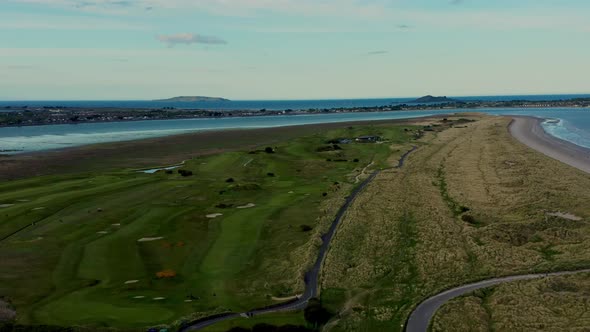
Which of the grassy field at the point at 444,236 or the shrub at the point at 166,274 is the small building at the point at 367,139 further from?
the shrub at the point at 166,274

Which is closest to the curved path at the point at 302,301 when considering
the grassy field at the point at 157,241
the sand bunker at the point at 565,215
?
the grassy field at the point at 157,241

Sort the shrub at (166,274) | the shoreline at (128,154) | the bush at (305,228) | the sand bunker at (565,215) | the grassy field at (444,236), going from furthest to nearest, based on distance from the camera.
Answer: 1. the shoreline at (128,154)
2. the bush at (305,228)
3. the sand bunker at (565,215)
4. the shrub at (166,274)
5. the grassy field at (444,236)

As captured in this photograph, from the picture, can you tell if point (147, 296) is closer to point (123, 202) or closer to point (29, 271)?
point (29, 271)

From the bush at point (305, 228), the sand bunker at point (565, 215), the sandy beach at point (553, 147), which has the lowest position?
the bush at point (305, 228)

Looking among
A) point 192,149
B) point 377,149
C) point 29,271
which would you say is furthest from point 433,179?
point 192,149

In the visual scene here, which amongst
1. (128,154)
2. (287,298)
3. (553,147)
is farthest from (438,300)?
(128,154)

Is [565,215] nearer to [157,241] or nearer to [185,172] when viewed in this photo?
[157,241]
